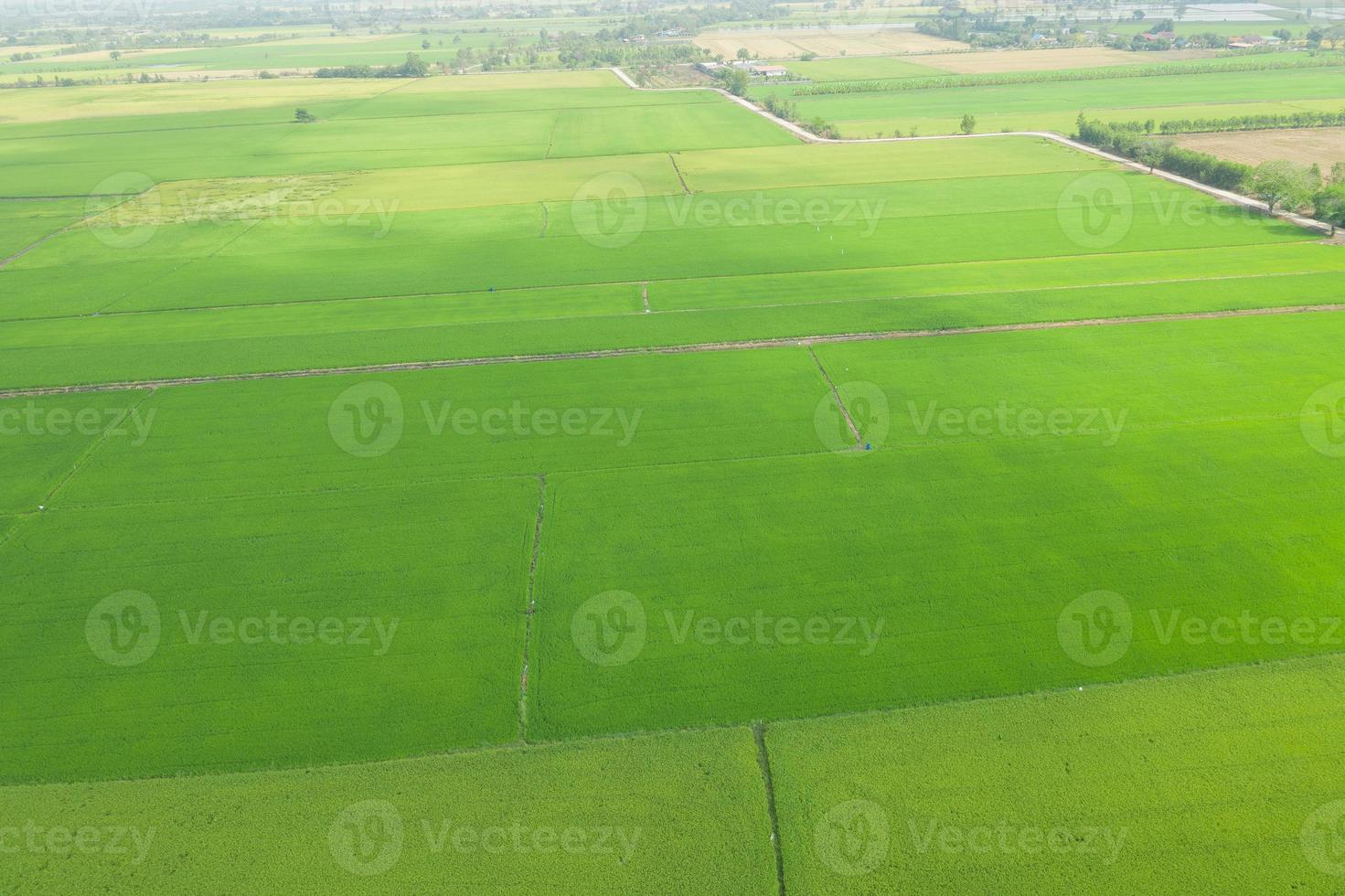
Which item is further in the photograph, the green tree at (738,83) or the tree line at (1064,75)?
the green tree at (738,83)

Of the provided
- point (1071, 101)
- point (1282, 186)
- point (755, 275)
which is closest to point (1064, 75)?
point (1071, 101)

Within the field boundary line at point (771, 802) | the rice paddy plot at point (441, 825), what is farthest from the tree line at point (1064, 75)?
the rice paddy plot at point (441, 825)

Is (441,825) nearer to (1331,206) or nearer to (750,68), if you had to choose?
(1331,206)

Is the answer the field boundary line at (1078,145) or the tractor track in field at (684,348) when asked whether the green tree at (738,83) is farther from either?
the tractor track in field at (684,348)

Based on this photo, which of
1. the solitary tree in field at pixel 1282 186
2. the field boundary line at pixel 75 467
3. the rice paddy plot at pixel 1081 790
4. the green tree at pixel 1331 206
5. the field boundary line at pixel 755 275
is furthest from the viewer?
the solitary tree in field at pixel 1282 186

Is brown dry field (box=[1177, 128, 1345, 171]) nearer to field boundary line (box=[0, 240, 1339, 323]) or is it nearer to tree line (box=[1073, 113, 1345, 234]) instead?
tree line (box=[1073, 113, 1345, 234])

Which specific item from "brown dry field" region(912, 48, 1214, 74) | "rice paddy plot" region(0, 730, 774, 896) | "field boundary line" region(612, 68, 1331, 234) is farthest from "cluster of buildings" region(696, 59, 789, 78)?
"rice paddy plot" region(0, 730, 774, 896)
